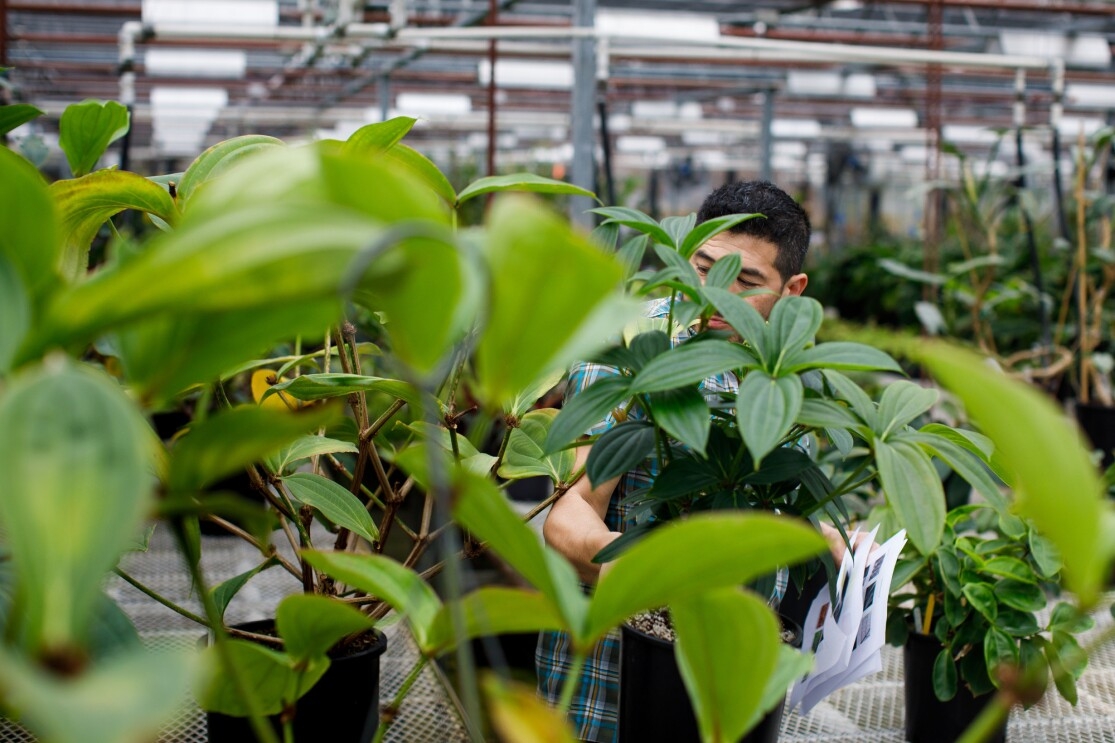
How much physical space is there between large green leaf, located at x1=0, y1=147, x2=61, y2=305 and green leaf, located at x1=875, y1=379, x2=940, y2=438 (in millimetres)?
440

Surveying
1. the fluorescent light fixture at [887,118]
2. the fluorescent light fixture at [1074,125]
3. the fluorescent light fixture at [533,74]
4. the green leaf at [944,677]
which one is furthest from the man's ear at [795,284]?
the fluorescent light fixture at [1074,125]

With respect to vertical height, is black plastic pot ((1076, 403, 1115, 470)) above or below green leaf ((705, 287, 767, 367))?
below

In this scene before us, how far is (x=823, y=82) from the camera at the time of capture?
5.82 metres

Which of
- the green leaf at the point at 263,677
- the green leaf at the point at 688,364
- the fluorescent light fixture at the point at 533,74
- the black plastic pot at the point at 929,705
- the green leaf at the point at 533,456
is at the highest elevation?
the fluorescent light fixture at the point at 533,74

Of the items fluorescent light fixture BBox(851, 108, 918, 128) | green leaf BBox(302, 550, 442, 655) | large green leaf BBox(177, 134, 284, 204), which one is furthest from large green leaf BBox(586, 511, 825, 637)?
fluorescent light fixture BBox(851, 108, 918, 128)

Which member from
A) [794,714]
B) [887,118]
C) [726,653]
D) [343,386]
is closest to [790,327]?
[726,653]

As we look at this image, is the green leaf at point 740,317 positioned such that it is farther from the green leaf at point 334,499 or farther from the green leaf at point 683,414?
the green leaf at point 334,499

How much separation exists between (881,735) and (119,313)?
3.58ft

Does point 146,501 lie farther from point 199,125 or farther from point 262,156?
point 199,125

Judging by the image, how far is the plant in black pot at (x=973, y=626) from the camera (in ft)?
3.45

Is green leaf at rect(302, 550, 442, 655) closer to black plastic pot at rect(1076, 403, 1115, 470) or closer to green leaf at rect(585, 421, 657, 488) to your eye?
green leaf at rect(585, 421, 657, 488)

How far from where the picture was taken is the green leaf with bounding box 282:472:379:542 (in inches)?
28.9

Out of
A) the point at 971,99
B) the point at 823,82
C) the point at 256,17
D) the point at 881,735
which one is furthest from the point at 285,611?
the point at 971,99

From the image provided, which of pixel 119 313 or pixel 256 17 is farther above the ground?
pixel 256 17
